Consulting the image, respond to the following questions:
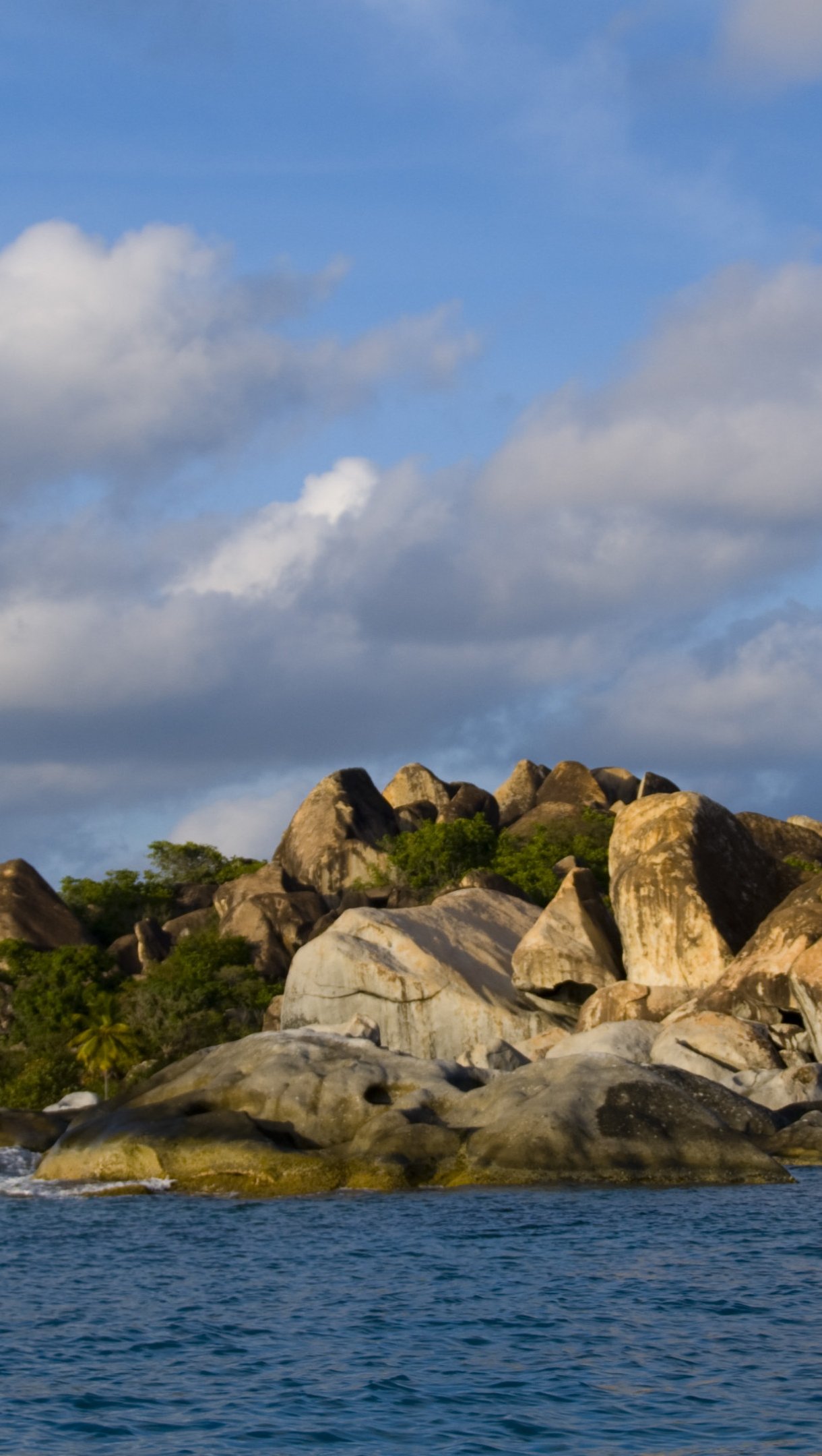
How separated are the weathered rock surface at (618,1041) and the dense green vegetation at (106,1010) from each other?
66.0 feet

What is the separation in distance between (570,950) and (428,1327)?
32.9m

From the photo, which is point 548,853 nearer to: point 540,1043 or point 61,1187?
point 540,1043

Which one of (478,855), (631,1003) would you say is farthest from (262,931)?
(631,1003)

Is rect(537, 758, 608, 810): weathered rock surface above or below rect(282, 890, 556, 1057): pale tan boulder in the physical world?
above

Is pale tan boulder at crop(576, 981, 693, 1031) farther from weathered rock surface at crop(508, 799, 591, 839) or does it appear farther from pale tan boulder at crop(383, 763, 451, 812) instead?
pale tan boulder at crop(383, 763, 451, 812)

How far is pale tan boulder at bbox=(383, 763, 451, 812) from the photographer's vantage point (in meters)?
102

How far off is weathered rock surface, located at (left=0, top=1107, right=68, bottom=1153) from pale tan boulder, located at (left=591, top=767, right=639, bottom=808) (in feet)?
195

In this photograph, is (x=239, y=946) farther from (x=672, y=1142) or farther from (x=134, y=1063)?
(x=672, y=1142)

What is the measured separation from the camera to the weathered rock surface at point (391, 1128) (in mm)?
31172

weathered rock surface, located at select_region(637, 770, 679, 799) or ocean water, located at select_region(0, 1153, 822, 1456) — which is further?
weathered rock surface, located at select_region(637, 770, 679, 799)

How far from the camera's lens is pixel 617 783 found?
340 ft

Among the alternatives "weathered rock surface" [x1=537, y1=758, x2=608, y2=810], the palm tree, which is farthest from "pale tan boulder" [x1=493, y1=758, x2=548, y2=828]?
the palm tree

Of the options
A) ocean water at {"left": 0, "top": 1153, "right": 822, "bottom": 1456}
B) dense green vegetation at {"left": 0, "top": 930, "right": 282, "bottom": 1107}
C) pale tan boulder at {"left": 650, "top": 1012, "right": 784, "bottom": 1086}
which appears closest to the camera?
ocean water at {"left": 0, "top": 1153, "right": 822, "bottom": 1456}

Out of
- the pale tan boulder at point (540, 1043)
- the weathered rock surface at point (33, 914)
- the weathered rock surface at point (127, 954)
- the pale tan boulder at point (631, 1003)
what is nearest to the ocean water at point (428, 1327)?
the pale tan boulder at point (540, 1043)
